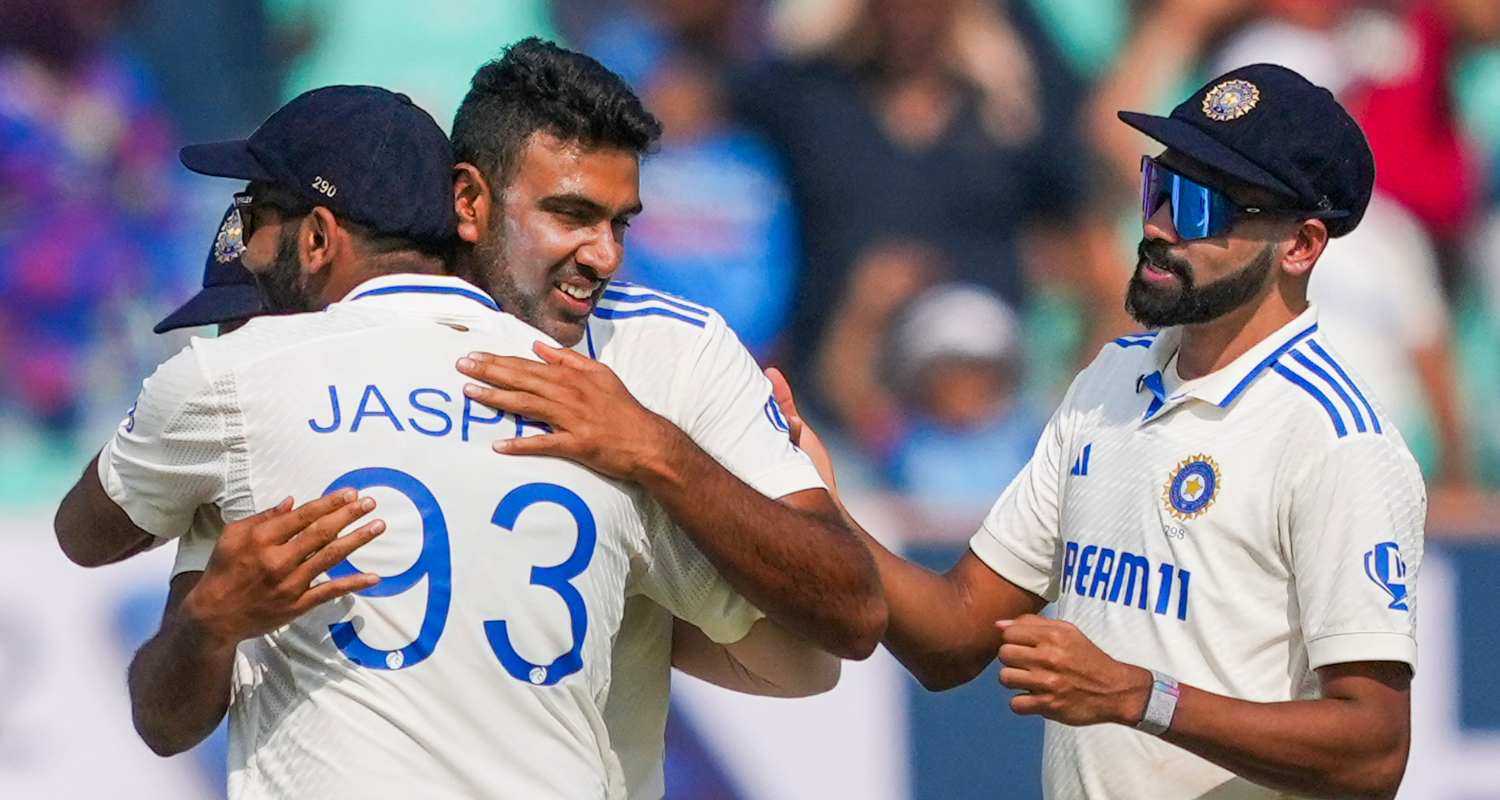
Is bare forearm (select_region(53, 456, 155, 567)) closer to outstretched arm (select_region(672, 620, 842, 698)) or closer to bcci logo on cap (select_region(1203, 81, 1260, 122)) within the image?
outstretched arm (select_region(672, 620, 842, 698))

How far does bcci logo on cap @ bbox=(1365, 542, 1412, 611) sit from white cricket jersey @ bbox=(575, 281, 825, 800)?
3.14 feet

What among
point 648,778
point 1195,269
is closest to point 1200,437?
point 1195,269

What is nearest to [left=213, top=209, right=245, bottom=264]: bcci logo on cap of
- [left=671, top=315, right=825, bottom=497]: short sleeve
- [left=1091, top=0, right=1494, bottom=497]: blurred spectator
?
[left=671, top=315, right=825, bottom=497]: short sleeve

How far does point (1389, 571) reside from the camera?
11.5 ft

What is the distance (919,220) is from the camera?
23.5 ft

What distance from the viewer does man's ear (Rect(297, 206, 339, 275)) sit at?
10.2 feet

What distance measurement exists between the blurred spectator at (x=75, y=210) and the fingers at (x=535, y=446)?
4.15 metres

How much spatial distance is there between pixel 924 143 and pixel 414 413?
14.7 ft

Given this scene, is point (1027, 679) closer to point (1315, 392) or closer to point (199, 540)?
point (1315, 392)

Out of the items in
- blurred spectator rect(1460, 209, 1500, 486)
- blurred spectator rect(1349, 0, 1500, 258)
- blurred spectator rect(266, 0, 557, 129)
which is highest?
blurred spectator rect(1349, 0, 1500, 258)

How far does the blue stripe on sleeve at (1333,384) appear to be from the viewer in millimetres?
3590

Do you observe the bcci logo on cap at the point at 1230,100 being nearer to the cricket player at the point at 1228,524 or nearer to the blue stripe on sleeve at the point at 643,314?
the cricket player at the point at 1228,524

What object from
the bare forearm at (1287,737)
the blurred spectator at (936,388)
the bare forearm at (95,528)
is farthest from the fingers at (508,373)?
the blurred spectator at (936,388)

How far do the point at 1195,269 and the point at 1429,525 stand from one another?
3.35 m
